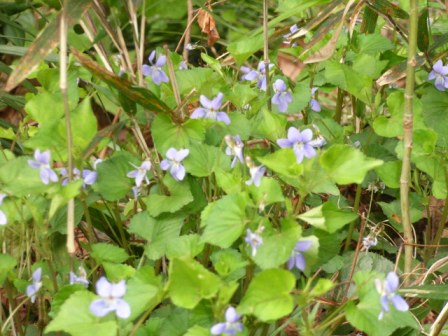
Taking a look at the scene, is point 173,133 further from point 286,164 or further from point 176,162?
point 286,164

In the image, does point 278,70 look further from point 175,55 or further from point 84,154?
point 84,154

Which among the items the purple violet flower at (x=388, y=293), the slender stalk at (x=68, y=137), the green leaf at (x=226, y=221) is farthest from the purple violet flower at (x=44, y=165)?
the purple violet flower at (x=388, y=293)

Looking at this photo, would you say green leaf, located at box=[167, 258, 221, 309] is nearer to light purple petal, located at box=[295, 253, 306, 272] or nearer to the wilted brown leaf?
light purple petal, located at box=[295, 253, 306, 272]

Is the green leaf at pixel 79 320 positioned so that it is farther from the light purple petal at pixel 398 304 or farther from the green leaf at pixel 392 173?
the green leaf at pixel 392 173

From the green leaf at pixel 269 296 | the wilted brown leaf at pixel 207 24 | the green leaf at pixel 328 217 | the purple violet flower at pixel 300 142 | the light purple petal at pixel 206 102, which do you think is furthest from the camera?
the wilted brown leaf at pixel 207 24

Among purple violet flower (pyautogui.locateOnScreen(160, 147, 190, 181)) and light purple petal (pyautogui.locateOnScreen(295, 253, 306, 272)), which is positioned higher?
purple violet flower (pyautogui.locateOnScreen(160, 147, 190, 181))

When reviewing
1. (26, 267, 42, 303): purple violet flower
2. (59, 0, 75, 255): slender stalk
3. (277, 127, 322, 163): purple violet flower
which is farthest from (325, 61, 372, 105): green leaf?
(26, 267, 42, 303): purple violet flower
